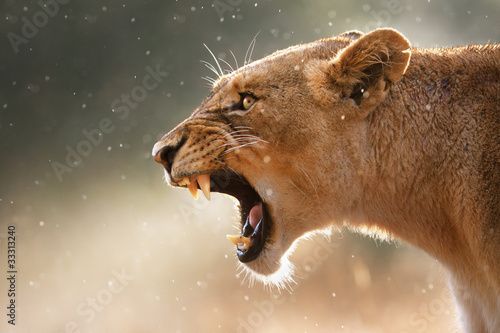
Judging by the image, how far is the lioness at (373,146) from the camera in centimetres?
297

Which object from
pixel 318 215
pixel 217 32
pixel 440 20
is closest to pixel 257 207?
pixel 318 215

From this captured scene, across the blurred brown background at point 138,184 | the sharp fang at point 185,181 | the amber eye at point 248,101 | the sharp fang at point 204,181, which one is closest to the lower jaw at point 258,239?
the sharp fang at point 204,181

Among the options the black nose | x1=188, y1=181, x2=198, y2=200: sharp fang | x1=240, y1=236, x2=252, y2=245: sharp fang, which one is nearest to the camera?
the black nose

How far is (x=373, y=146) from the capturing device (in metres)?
3.15

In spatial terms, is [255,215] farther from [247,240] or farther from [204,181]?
[204,181]

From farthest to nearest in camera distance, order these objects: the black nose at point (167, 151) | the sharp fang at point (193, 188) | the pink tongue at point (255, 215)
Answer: the pink tongue at point (255, 215)
the sharp fang at point (193, 188)
the black nose at point (167, 151)

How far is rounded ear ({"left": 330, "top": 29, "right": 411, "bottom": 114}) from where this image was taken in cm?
305

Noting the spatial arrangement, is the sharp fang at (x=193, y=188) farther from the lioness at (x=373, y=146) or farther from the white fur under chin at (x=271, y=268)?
the white fur under chin at (x=271, y=268)

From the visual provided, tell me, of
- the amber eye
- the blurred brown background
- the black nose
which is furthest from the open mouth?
the blurred brown background

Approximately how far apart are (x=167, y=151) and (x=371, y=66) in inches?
46.9

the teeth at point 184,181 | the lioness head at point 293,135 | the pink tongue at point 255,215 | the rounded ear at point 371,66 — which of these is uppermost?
the rounded ear at point 371,66

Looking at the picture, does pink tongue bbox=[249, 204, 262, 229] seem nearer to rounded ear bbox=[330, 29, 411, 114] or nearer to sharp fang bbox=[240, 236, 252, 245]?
sharp fang bbox=[240, 236, 252, 245]

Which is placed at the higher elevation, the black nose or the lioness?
the lioness

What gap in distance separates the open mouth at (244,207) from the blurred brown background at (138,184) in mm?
4828
